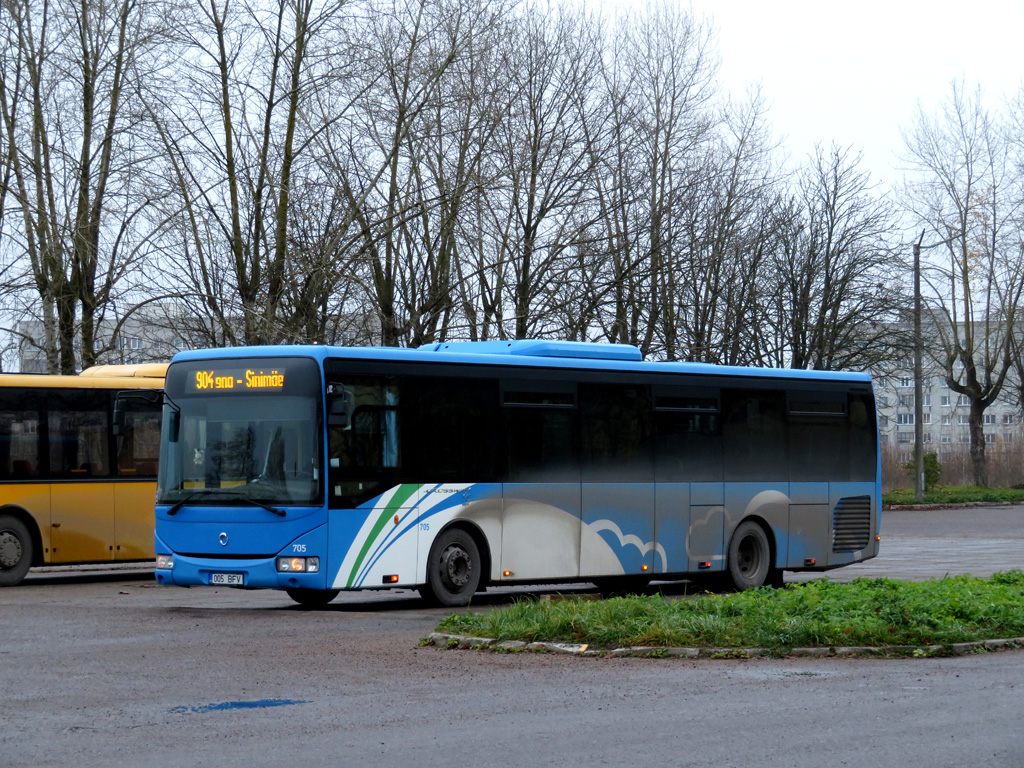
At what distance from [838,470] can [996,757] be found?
46.6 feet

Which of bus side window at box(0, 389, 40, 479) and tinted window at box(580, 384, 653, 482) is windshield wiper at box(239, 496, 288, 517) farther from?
bus side window at box(0, 389, 40, 479)

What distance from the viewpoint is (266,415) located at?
16094 mm

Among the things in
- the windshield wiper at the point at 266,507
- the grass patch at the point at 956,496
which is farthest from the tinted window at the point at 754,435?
the grass patch at the point at 956,496

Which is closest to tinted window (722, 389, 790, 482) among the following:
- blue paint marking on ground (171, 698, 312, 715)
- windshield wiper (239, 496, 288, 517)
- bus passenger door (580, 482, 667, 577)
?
bus passenger door (580, 482, 667, 577)

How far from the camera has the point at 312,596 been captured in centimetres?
1730

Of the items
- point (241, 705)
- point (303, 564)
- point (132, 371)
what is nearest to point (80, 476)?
point (132, 371)

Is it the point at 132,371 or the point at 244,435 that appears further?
the point at 132,371

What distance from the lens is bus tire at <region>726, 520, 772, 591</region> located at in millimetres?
19844

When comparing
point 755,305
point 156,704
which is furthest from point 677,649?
point 755,305

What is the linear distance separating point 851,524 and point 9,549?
11.5 metres

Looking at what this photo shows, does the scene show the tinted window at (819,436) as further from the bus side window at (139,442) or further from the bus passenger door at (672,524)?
the bus side window at (139,442)

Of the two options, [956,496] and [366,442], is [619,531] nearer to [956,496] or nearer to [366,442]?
[366,442]

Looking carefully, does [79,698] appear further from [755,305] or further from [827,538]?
[755,305]

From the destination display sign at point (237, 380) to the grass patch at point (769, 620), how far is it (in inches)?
164
